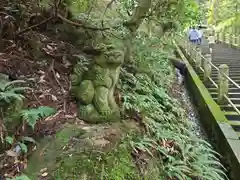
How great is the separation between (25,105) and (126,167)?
1.42 meters

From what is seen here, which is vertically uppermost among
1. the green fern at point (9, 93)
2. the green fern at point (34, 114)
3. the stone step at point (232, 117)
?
the green fern at point (9, 93)

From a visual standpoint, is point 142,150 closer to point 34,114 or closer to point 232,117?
point 34,114

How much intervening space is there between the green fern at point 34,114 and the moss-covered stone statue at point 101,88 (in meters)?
0.50

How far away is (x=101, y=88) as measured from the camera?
408 centimetres

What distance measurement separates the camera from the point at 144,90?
5738 millimetres

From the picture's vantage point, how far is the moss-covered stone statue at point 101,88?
3969 millimetres

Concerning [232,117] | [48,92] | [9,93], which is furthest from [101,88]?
[232,117]

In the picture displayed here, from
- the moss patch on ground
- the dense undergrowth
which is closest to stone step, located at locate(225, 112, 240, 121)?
the dense undergrowth

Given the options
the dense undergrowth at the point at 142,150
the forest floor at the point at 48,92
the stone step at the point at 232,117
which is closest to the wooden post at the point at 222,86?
the stone step at the point at 232,117

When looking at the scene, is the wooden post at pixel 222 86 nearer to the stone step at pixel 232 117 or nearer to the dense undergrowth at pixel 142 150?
the stone step at pixel 232 117

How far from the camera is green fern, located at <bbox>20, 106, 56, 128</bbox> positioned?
3.25m

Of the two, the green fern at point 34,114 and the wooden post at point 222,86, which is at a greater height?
the green fern at point 34,114

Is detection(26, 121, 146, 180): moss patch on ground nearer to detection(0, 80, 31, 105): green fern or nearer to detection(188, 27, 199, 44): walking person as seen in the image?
detection(0, 80, 31, 105): green fern

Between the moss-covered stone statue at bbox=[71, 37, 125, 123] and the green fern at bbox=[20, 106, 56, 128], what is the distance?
50 centimetres
